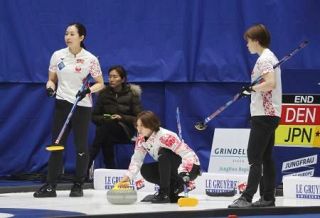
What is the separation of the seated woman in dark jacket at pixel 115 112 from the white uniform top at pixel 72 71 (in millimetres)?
1571

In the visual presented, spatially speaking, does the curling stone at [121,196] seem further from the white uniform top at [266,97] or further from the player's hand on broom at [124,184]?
the white uniform top at [266,97]

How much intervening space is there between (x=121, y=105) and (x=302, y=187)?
241 cm

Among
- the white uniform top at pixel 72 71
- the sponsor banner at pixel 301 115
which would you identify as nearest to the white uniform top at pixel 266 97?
the white uniform top at pixel 72 71

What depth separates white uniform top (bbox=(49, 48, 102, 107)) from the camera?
317 inches

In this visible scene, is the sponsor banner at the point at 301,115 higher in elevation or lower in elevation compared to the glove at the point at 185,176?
higher

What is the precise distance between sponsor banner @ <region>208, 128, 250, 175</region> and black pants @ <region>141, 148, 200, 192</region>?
1.62 m

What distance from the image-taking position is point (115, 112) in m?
9.73

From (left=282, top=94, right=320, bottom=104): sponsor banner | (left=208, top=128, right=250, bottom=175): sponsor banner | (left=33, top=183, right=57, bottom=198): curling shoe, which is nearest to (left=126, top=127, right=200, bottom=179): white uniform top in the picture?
(left=33, top=183, right=57, bottom=198): curling shoe

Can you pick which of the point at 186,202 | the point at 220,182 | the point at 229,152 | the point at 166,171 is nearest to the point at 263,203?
the point at 186,202

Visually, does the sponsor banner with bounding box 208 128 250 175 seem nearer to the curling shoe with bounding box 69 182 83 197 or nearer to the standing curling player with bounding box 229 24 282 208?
the curling shoe with bounding box 69 182 83 197

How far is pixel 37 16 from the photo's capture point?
10.3 m

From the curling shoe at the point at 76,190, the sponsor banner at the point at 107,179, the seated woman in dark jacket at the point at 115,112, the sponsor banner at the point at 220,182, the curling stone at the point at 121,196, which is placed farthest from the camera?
the seated woman in dark jacket at the point at 115,112

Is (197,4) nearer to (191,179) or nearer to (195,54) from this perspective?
(195,54)

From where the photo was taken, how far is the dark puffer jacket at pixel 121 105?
967 cm
